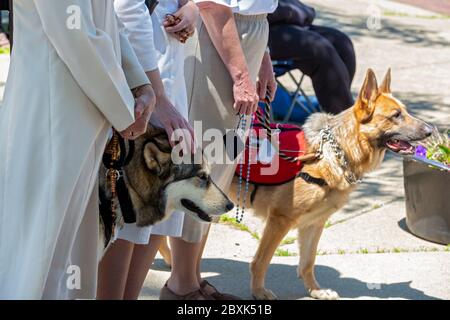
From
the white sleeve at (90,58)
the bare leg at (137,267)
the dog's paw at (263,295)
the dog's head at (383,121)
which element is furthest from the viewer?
the dog's head at (383,121)

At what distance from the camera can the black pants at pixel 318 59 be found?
712 cm

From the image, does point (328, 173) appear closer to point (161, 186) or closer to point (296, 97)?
point (161, 186)

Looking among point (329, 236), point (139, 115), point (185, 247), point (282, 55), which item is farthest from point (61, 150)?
point (282, 55)

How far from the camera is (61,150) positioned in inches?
118

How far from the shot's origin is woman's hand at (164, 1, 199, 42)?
3812 millimetres

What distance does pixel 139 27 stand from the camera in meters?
3.55

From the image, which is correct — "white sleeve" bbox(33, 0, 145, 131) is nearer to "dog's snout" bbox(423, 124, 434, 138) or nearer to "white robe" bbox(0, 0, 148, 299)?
"white robe" bbox(0, 0, 148, 299)

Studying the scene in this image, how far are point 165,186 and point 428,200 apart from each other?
2739mm

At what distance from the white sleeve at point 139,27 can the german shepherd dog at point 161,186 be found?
10.5 inches

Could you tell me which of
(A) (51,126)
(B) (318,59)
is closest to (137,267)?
(A) (51,126)

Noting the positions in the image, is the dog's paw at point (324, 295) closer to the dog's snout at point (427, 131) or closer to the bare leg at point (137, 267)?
the dog's snout at point (427, 131)

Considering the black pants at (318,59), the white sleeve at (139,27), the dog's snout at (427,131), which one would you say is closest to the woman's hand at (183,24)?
the white sleeve at (139,27)

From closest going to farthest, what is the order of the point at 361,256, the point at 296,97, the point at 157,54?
the point at 157,54 → the point at 361,256 → the point at 296,97
